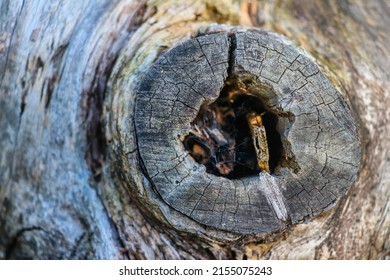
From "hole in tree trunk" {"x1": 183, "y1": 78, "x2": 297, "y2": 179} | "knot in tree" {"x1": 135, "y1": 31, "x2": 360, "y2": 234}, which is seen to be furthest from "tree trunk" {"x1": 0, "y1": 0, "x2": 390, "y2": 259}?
"hole in tree trunk" {"x1": 183, "y1": 78, "x2": 297, "y2": 179}

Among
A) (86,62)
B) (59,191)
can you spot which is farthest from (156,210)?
(86,62)

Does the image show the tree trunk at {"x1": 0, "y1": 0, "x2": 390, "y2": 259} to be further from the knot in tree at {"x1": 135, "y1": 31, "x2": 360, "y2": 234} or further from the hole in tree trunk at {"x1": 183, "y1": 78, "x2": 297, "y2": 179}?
the hole in tree trunk at {"x1": 183, "y1": 78, "x2": 297, "y2": 179}

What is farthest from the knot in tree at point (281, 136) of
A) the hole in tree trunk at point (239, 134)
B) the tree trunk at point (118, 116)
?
the tree trunk at point (118, 116)

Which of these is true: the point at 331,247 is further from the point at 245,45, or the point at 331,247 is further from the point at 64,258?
the point at 64,258

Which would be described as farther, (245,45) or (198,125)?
(198,125)

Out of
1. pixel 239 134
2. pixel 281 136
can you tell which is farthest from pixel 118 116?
pixel 281 136
